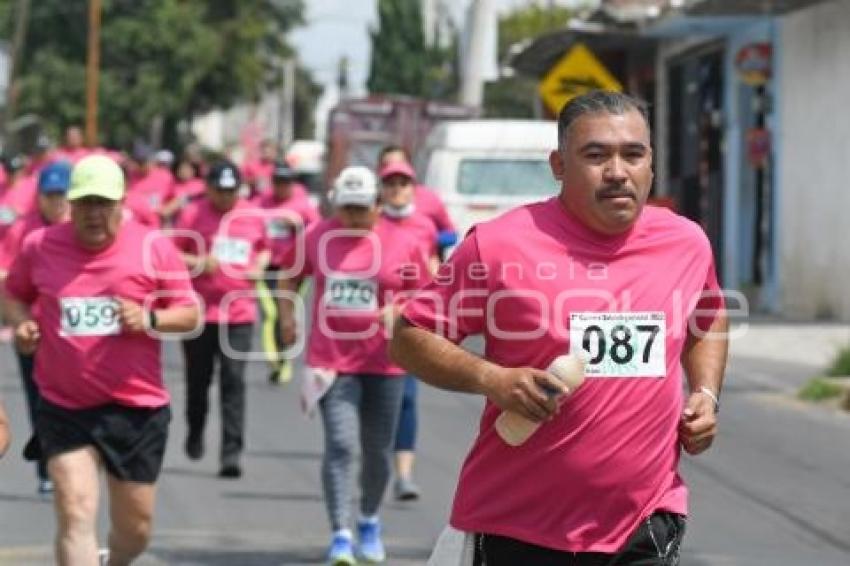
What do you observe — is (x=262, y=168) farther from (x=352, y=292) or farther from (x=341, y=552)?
(x=341, y=552)

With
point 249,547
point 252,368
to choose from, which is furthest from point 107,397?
A: point 252,368

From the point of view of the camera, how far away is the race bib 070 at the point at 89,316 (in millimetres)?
9141

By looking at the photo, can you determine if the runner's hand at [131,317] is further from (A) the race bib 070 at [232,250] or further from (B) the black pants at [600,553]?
(A) the race bib 070 at [232,250]

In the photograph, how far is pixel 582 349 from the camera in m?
5.69

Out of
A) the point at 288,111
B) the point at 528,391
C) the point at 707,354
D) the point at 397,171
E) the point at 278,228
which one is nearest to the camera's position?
the point at 528,391

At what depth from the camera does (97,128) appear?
72625 mm

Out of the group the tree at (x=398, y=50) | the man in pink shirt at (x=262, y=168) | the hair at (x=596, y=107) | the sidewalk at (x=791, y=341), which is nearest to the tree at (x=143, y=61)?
the tree at (x=398, y=50)

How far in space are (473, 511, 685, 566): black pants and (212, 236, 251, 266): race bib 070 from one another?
9816mm

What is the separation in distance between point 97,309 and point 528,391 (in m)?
4.00

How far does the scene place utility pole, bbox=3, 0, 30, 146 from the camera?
225 ft

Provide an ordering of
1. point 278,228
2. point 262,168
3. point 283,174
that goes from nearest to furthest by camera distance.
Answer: point 283,174 < point 278,228 < point 262,168

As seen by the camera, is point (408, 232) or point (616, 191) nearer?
point (616, 191)

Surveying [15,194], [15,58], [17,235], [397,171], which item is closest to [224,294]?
[17,235]

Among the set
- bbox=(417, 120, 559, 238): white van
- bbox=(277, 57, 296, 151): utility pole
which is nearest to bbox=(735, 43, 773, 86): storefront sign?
bbox=(417, 120, 559, 238): white van
